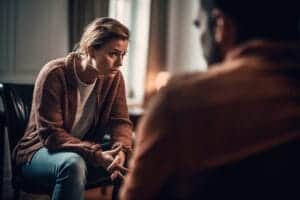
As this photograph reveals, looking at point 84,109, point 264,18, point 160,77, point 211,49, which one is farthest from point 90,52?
point 160,77

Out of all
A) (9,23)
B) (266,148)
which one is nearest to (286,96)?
(266,148)

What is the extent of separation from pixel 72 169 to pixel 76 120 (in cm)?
28

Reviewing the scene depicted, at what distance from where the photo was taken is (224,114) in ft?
2.69

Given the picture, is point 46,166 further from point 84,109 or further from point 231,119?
point 231,119

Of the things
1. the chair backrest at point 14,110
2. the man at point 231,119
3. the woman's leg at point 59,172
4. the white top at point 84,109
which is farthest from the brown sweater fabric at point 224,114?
the chair backrest at point 14,110

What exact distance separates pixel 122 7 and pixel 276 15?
3011 mm

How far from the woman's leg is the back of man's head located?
111cm

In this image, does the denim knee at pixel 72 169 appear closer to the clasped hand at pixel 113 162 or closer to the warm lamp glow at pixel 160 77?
the clasped hand at pixel 113 162

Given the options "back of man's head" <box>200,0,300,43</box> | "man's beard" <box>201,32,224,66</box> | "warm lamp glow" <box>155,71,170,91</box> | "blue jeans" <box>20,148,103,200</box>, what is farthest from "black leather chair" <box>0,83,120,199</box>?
"warm lamp glow" <box>155,71,170,91</box>

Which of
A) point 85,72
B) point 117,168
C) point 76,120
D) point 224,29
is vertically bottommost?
point 117,168

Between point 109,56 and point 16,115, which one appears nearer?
point 109,56

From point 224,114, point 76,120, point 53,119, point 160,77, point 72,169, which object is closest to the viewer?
point 224,114

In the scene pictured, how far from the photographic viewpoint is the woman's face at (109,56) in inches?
79.4

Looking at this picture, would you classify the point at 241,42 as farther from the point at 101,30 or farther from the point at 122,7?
the point at 122,7
